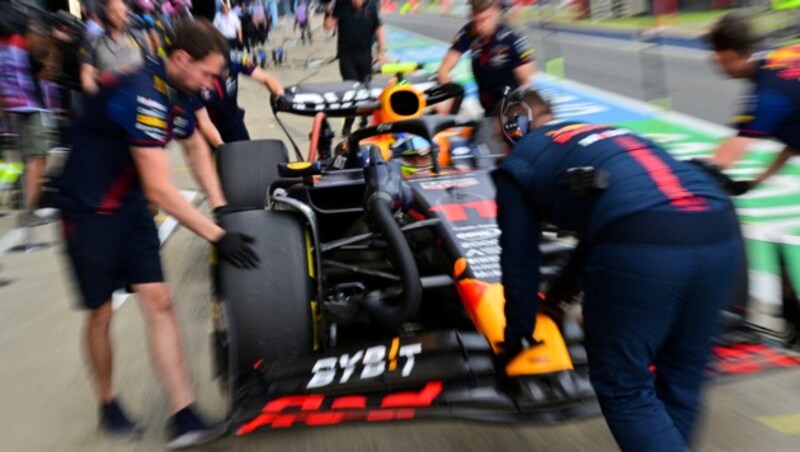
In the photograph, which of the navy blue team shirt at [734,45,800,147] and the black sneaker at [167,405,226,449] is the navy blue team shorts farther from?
the navy blue team shirt at [734,45,800,147]

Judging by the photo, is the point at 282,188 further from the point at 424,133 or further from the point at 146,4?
the point at 146,4

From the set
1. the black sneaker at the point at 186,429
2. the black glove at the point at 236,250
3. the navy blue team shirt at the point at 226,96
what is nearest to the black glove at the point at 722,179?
the black glove at the point at 236,250

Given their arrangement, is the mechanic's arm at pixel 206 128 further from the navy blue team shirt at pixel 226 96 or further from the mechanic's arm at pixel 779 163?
the mechanic's arm at pixel 779 163

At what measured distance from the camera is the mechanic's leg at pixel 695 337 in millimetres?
2047

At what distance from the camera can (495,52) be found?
5.46 metres

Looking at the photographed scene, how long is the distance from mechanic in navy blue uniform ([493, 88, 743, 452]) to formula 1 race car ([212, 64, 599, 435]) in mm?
399

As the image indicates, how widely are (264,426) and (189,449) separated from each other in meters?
0.53

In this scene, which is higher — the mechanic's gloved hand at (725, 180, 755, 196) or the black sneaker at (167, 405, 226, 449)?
the mechanic's gloved hand at (725, 180, 755, 196)

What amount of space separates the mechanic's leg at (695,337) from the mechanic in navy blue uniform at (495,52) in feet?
11.2

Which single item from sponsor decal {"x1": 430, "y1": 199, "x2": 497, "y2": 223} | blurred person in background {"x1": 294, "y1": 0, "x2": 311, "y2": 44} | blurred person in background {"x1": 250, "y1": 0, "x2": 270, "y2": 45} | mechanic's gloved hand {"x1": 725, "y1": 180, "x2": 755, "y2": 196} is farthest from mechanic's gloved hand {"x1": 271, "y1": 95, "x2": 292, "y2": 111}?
blurred person in background {"x1": 294, "y1": 0, "x2": 311, "y2": 44}

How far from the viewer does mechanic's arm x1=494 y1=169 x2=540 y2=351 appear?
2.32 m

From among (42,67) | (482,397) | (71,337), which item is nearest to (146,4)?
(42,67)

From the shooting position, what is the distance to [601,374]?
2.15 meters

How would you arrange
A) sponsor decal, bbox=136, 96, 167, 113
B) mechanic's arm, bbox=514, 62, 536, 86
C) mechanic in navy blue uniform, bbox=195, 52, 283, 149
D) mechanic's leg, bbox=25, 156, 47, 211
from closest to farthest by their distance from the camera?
sponsor decal, bbox=136, 96, 167, 113 → mechanic's arm, bbox=514, 62, 536, 86 → mechanic in navy blue uniform, bbox=195, 52, 283, 149 → mechanic's leg, bbox=25, 156, 47, 211
